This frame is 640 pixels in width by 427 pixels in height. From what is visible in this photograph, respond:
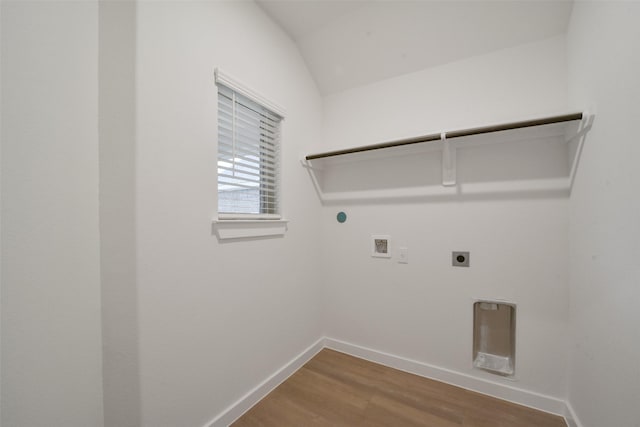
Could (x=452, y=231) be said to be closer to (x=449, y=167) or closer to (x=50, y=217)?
(x=449, y=167)

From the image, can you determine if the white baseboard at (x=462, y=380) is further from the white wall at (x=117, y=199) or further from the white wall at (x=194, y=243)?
the white wall at (x=117, y=199)

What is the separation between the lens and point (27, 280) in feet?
2.51

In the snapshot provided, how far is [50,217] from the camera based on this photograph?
2.67ft

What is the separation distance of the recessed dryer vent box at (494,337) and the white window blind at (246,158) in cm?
159

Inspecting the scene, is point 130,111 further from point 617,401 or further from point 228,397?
point 617,401

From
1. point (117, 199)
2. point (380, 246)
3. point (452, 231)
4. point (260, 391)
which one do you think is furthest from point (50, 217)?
point (452, 231)

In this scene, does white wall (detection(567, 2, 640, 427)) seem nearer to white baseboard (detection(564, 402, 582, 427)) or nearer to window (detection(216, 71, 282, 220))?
white baseboard (detection(564, 402, 582, 427))

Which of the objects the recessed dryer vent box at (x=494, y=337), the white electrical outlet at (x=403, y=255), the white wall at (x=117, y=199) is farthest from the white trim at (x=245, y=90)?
the recessed dryer vent box at (x=494, y=337)

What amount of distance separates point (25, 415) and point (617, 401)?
2116 millimetres

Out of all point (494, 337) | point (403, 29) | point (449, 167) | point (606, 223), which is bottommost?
point (494, 337)

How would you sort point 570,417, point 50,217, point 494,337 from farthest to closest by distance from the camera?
point 494,337 < point 570,417 < point 50,217

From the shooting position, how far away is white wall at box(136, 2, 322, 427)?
3.25 ft

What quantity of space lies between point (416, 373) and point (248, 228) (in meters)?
1.64

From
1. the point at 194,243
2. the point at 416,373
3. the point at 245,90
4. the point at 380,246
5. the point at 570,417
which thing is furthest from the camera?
the point at 380,246
